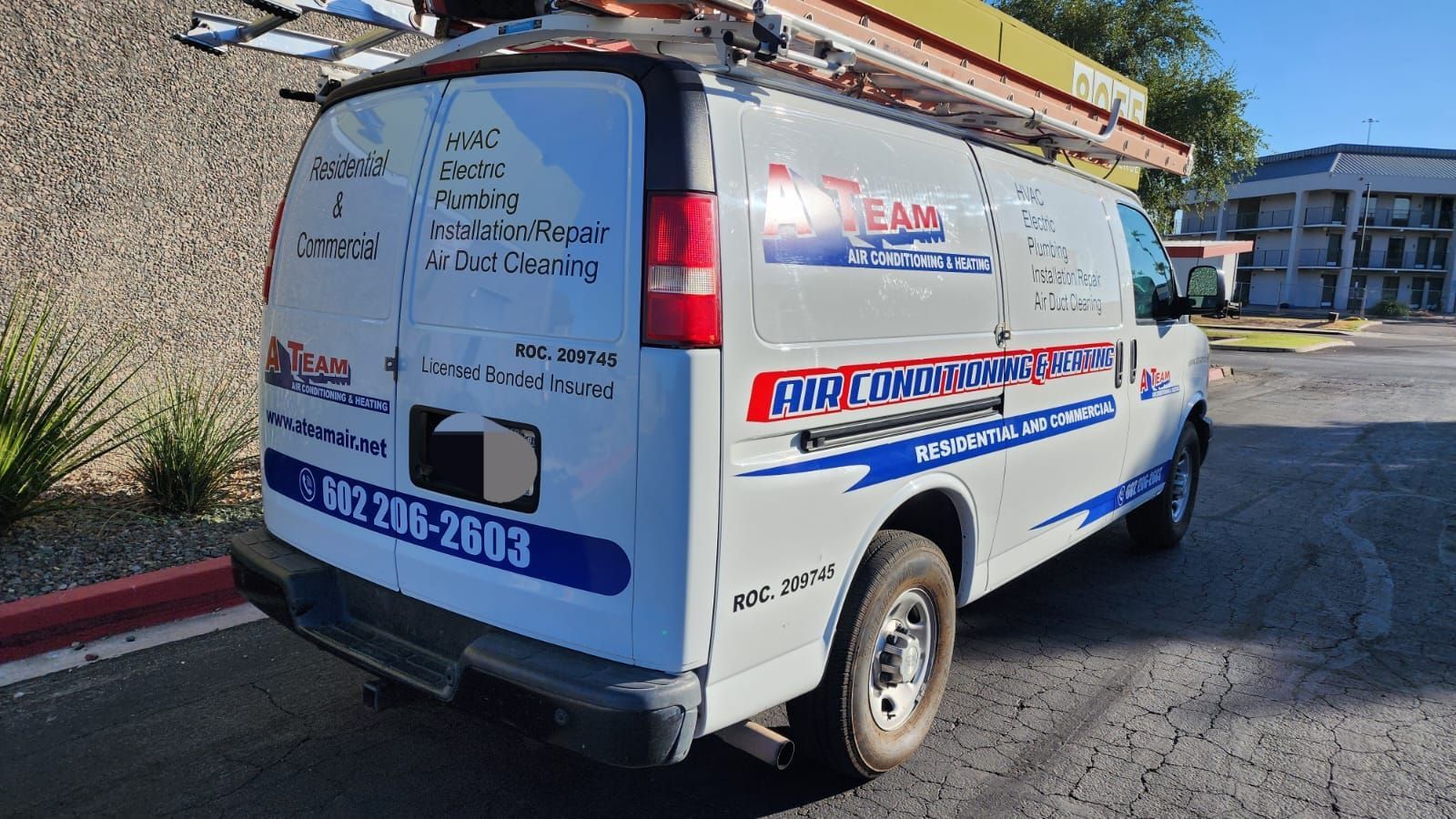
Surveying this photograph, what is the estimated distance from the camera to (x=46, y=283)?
19.9 feet

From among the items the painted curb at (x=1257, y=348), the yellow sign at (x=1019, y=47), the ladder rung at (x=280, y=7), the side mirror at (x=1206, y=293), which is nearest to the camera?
the ladder rung at (x=280, y=7)

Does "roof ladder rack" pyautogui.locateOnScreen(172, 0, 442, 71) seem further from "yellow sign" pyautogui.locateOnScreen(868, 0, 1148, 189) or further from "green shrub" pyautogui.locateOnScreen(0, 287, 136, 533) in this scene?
"yellow sign" pyautogui.locateOnScreen(868, 0, 1148, 189)

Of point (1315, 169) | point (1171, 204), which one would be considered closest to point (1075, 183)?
point (1171, 204)

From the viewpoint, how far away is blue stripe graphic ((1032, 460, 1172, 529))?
14.9 feet

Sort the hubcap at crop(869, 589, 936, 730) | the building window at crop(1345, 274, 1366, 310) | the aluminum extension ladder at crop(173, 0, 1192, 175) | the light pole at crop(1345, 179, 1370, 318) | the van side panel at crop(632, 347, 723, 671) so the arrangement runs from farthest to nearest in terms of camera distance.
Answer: the light pole at crop(1345, 179, 1370, 318) < the building window at crop(1345, 274, 1366, 310) < the hubcap at crop(869, 589, 936, 730) < the aluminum extension ladder at crop(173, 0, 1192, 175) < the van side panel at crop(632, 347, 723, 671)

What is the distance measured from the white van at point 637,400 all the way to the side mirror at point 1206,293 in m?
2.52

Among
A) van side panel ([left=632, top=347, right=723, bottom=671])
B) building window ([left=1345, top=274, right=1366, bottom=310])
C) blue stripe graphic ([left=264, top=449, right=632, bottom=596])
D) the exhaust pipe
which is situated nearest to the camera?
van side panel ([left=632, top=347, right=723, bottom=671])

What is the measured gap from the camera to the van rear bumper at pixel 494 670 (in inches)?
95.3

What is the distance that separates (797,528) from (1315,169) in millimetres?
83020

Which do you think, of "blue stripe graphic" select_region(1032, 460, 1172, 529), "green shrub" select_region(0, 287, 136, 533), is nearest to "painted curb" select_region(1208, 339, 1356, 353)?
"blue stripe graphic" select_region(1032, 460, 1172, 529)

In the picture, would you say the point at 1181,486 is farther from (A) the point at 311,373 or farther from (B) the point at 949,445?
(A) the point at 311,373

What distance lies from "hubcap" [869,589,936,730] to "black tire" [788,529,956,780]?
1.6 inches

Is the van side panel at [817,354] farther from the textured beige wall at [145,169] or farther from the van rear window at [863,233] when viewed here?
the textured beige wall at [145,169]

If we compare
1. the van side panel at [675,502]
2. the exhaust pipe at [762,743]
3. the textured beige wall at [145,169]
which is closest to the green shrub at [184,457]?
the textured beige wall at [145,169]
